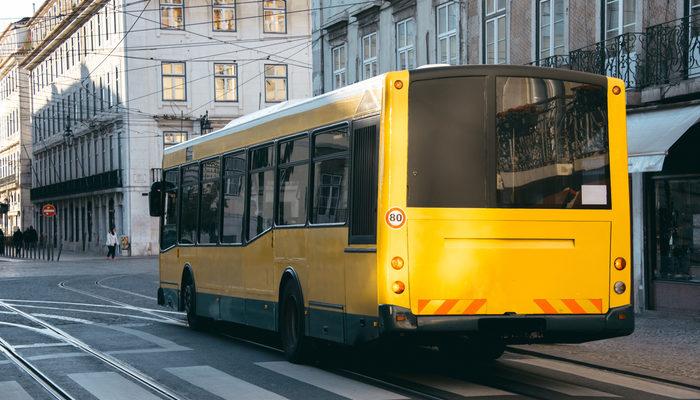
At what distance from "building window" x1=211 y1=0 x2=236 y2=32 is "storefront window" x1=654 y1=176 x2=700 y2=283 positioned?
48483 millimetres

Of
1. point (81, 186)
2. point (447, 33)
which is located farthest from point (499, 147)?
point (81, 186)

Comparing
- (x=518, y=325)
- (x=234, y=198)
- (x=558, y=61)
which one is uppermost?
(x=558, y=61)

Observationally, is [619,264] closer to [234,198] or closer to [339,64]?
[234,198]

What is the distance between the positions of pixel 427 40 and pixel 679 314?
11229 millimetres

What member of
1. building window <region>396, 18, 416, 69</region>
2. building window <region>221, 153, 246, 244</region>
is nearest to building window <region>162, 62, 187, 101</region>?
building window <region>396, 18, 416, 69</region>

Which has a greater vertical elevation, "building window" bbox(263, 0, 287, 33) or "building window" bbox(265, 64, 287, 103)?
"building window" bbox(263, 0, 287, 33)

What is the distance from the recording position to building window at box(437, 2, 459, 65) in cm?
2741

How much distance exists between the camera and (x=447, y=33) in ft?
91.4

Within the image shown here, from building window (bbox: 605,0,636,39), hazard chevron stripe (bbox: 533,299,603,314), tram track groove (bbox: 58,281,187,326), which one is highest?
building window (bbox: 605,0,636,39)

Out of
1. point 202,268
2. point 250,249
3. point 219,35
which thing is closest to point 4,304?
point 202,268

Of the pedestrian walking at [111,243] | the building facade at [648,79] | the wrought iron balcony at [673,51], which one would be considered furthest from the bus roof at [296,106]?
the pedestrian walking at [111,243]

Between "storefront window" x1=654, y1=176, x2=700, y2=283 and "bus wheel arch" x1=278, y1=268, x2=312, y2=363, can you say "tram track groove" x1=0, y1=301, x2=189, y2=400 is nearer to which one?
"bus wheel arch" x1=278, y1=268, x2=312, y2=363

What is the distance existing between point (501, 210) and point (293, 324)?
3443 mm

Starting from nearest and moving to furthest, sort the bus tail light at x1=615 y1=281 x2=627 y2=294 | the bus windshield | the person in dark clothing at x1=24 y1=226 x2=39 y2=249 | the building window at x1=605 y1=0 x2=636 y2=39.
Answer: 1. the bus windshield
2. the bus tail light at x1=615 y1=281 x2=627 y2=294
3. the building window at x1=605 y1=0 x2=636 y2=39
4. the person in dark clothing at x1=24 y1=226 x2=39 y2=249
